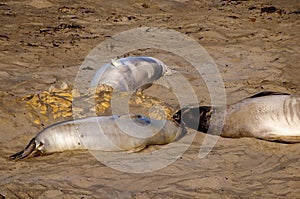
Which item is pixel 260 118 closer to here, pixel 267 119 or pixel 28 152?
pixel 267 119

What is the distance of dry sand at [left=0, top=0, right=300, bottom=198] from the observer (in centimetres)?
349

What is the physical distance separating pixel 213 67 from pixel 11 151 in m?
3.22

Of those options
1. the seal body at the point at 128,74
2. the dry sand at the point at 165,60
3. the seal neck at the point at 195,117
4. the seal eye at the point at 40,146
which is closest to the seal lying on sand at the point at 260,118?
the seal neck at the point at 195,117

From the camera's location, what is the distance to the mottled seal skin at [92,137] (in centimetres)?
392

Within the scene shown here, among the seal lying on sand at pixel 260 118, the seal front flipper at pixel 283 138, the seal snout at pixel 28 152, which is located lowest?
the seal snout at pixel 28 152

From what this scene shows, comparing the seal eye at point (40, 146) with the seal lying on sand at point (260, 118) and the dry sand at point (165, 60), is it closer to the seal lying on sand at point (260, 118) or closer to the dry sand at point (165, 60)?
the dry sand at point (165, 60)

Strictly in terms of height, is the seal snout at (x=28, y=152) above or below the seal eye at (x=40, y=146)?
below

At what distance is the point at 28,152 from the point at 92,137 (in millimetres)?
567

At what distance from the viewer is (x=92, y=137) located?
3930mm

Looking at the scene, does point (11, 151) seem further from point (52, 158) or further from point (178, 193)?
point (178, 193)

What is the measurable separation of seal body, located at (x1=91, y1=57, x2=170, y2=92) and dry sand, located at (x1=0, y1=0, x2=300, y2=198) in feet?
0.67

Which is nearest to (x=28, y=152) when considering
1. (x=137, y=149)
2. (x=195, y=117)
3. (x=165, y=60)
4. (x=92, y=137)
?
(x=92, y=137)

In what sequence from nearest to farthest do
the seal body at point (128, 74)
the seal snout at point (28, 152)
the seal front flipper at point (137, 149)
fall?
the seal snout at point (28, 152)
the seal front flipper at point (137, 149)
the seal body at point (128, 74)

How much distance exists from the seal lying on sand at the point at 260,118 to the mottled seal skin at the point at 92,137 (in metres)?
0.64
